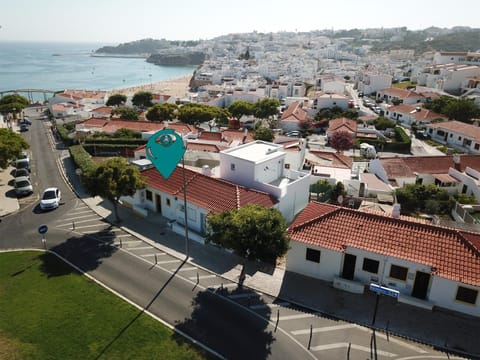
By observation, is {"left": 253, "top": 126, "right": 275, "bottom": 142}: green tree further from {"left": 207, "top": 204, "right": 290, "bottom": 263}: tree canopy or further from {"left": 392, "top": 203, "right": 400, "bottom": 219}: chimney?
{"left": 207, "top": 204, "right": 290, "bottom": 263}: tree canopy

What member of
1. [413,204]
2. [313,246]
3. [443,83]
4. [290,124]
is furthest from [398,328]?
[443,83]

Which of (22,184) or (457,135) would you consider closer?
(22,184)

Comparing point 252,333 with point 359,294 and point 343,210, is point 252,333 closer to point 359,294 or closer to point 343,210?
point 359,294

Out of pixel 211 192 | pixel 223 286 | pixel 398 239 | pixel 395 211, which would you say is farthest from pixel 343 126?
pixel 223 286

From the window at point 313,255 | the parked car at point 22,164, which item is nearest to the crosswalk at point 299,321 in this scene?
the window at point 313,255

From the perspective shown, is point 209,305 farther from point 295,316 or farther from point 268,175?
point 268,175

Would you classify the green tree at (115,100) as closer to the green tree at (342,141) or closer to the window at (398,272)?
the green tree at (342,141)
